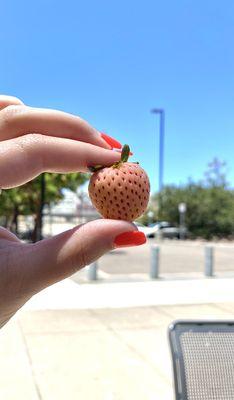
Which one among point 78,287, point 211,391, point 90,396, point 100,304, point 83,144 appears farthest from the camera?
point 78,287

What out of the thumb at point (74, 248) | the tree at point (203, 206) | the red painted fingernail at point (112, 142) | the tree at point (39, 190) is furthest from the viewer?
the tree at point (203, 206)

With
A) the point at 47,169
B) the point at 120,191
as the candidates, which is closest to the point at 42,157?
the point at 47,169

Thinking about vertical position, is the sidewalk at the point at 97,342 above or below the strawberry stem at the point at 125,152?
below

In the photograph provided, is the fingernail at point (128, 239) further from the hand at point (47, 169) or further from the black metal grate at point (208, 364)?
the black metal grate at point (208, 364)

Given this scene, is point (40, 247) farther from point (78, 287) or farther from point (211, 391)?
point (78, 287)

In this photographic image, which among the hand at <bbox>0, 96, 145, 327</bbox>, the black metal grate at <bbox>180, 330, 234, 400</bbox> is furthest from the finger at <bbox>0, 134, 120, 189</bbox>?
the black metal grate at <bbox>180, 330, 234, 400</bbox>

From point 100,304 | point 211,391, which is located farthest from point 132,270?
point 211,391

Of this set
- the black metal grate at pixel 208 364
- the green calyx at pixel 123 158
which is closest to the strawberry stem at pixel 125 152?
the green calyx at pixel 123 158

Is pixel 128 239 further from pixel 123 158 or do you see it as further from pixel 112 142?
pixel 112 142
